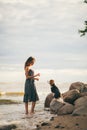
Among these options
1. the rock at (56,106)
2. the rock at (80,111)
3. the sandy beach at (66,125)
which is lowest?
the sandy beach at (66,125)

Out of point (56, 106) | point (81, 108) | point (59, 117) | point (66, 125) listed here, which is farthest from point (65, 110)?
point (66, 125)

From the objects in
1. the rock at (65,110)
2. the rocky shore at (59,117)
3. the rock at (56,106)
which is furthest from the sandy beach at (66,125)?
the rock at (56,106)

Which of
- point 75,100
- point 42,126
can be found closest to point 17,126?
point 42,126

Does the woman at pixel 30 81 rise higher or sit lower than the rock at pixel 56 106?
higher

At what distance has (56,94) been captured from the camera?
59.2 ft

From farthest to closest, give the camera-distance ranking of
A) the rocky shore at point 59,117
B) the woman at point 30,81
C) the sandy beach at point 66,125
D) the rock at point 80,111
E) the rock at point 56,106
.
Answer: the rock at point 56,106 → the woman at point 30,81 → the rock at point 80,111 → the rocky shore at point 59,117 → the sandy beach at point 66,125

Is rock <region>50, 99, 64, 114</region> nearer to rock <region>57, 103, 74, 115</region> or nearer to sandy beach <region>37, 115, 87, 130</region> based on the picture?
rock <region>57, 103, 74, 115</region>

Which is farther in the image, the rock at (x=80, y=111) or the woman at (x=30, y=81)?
the woman at (x=30, y=81)

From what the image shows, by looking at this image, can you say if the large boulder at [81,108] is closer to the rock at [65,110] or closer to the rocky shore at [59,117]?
the rocky shore at [59,117]

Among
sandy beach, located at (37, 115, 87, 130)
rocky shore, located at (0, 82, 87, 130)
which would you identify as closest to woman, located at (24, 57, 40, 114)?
rocky shore, located at (0, 82, 87, 130)

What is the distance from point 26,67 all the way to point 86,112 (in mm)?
3496

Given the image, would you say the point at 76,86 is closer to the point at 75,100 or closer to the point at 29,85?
the point at 75,100

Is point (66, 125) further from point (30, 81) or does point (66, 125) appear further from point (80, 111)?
point (30, 81)

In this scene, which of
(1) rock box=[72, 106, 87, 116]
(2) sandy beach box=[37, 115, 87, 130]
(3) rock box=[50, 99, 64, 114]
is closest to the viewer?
(2) sandy beach box=[37, 115, 87, 130]
